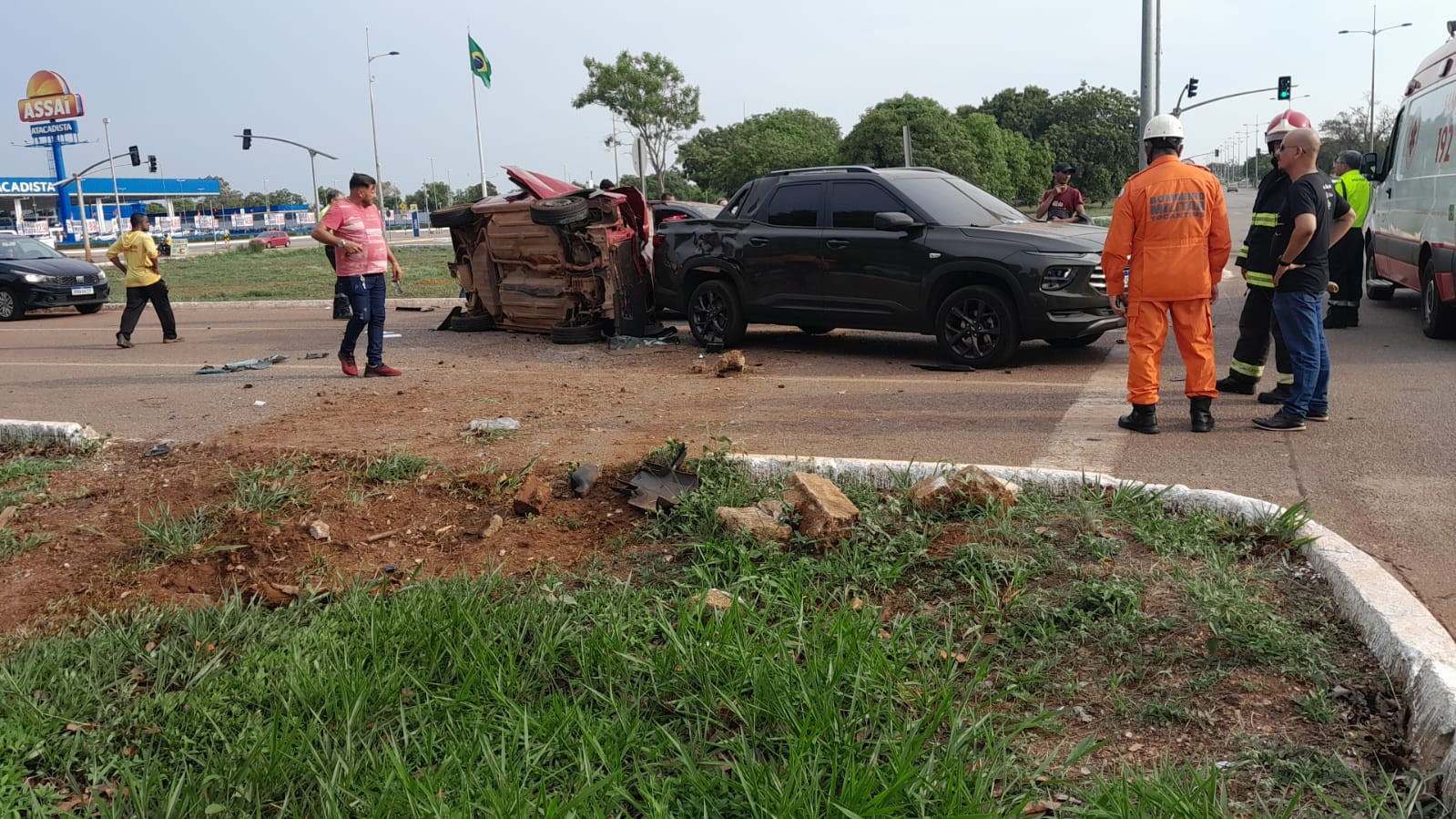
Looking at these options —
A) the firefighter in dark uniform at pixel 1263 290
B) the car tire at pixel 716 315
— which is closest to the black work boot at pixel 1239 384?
the firefighter in dark uniform at pixel 1263 290

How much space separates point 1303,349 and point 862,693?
5.00m

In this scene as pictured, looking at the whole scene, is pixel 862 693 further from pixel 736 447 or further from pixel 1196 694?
pixel 736 447

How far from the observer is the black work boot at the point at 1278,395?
291 inches

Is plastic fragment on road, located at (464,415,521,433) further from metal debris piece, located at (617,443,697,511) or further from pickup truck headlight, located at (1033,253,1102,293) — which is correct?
pickup truck headlight, located at (1033,253,1102,293)

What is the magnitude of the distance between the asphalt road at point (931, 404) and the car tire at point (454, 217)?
1358mm

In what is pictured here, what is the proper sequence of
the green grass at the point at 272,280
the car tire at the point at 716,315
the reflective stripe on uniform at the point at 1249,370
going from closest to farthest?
1. the reflective stripe on uniform at the point at 1249,370
2. the car tire at the point at 716,315
3. the green grass at the point at 272,280

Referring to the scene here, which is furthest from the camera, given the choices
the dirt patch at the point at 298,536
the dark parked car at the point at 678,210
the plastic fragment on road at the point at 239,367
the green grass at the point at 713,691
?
the dark parked car at the point at 678,210

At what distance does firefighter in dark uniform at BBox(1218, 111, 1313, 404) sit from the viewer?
721 cm

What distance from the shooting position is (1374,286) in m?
13.9

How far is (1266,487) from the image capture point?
5312 millimetres

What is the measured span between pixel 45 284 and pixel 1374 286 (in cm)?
2051

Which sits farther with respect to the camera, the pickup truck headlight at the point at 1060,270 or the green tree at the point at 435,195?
the green tree at the point at 435,195

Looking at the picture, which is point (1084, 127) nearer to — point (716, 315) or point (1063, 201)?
point (1063, 201)

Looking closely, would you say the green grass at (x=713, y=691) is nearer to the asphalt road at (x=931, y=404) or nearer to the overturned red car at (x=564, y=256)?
the asphalt road at (x=931, y=404)
